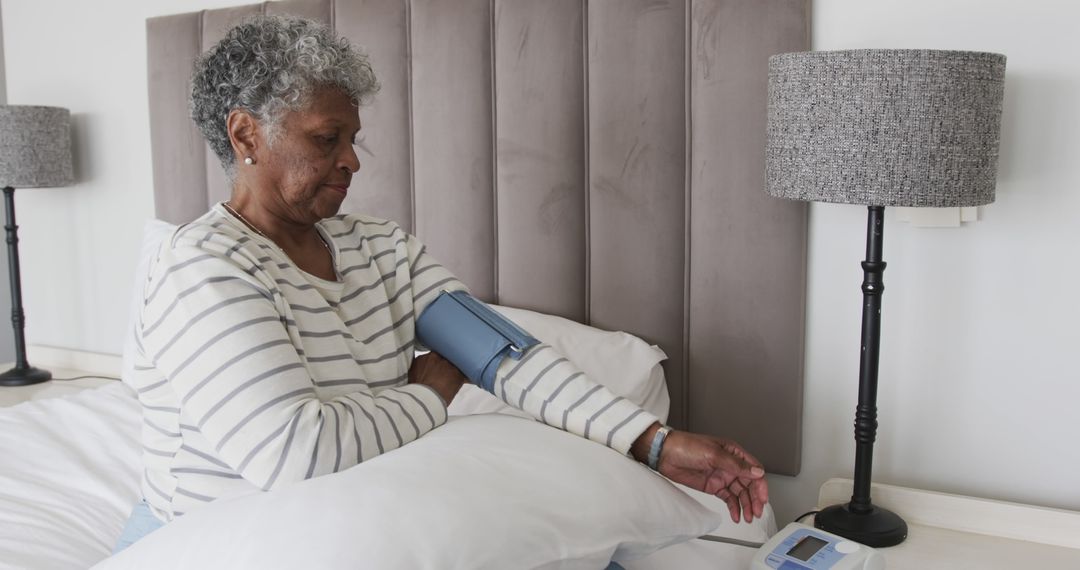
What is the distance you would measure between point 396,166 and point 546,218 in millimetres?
380

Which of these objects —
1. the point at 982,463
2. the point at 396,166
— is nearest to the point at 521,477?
the point at 982,463

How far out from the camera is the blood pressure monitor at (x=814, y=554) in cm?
117

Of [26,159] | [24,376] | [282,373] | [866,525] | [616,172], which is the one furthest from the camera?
[24,376]

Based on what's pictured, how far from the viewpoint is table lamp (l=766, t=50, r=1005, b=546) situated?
1.21m

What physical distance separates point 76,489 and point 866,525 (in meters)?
1.28

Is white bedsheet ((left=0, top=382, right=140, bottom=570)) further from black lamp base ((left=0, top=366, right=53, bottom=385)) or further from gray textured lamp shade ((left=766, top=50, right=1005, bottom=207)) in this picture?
gray textured lamp shade ((left=766, top=50, right=1005, bottom=207))

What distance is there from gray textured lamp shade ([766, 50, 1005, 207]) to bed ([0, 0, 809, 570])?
0.29 metres

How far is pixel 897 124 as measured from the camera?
4.01 feet

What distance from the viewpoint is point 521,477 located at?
3.13ft

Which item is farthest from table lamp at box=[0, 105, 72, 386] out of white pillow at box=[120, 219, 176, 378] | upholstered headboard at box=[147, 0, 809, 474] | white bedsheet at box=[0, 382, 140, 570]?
upholstered headboard at box=[147, 0, 809, 474]

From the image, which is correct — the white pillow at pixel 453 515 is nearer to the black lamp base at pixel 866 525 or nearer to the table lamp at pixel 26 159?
the black lamp base at pixel 866 525

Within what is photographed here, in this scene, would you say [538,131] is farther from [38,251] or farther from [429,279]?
[38,251]

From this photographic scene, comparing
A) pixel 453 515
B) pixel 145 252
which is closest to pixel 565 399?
pixel 453 515

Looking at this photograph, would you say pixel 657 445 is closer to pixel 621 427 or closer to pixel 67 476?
pixel 621 427
